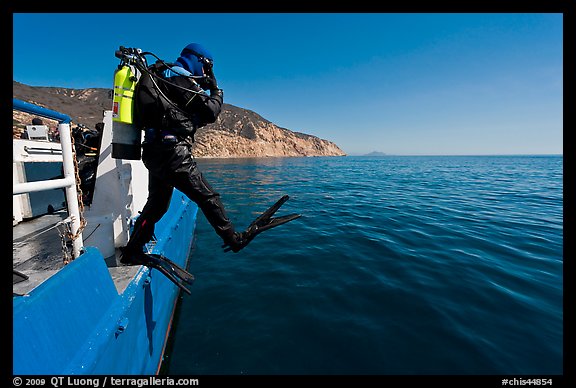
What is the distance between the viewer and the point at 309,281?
5.08 meters

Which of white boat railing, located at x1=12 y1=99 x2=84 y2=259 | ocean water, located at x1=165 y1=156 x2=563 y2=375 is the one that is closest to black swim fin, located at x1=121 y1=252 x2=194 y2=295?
white boat railing, located at x1=12 y1=99 x2=84 y2=259

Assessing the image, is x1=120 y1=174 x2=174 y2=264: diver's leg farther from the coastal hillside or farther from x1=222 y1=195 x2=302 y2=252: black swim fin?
the coastal hillside

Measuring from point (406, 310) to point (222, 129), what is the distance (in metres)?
103

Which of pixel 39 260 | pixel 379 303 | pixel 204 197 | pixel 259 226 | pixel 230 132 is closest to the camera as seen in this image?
pixel 204 197

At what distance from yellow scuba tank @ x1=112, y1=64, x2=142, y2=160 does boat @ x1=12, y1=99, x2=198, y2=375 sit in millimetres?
377

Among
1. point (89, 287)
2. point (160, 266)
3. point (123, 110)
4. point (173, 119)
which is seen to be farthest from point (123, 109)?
point (160, 266)

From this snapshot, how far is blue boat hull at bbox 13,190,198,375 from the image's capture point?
1.47m

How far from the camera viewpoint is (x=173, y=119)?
2434mm

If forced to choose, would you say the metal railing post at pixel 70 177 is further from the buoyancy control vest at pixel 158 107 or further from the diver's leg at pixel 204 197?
the diver's leg at pixel 204 197

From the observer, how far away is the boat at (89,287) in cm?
156

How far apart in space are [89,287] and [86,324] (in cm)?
30

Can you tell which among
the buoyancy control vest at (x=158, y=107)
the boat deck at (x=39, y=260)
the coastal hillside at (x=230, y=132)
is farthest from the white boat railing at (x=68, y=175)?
the coastal hillside at (x=230, y=132)

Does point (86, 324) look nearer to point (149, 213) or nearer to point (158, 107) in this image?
point (149, 213)
